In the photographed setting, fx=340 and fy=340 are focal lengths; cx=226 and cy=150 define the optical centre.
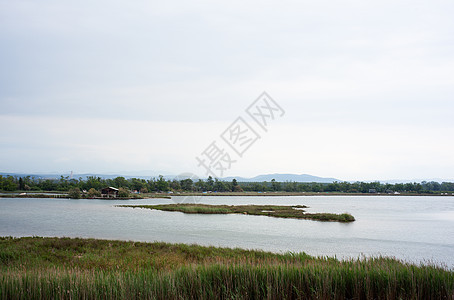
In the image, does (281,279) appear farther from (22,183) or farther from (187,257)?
(22,183)

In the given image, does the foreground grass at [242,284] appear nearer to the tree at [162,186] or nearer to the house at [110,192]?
the house at [110,192]

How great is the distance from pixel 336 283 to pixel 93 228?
84.6ft

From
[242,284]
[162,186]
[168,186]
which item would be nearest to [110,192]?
[162,186]

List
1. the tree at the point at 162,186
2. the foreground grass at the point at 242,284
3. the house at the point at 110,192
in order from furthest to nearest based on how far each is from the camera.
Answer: the tree at the point at 162,186 → the house at the point at 110,192 → the foreground grass at the point at 242,284

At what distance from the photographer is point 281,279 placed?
8.21 metres

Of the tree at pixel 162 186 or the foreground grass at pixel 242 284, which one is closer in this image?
the foreground grass at pixel 242 284

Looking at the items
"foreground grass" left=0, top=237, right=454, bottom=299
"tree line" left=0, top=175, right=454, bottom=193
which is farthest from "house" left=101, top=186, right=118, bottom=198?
"foreground grass" left=0, top=237, right=454, bottom=299

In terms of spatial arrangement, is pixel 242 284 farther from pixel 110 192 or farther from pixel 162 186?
pixel 162 186

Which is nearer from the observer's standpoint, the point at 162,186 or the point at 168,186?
the point at 162,186

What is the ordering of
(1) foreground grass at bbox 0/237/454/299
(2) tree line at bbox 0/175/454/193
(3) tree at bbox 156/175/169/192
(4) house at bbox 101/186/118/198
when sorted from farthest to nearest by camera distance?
(3) tree at bbox 156/175/169/192 < (2) tree line at bbox 0/175/454/193 < (4) house at bbox 101/186/118/198 < (1) foreground grass at bbox 0/237/454/299

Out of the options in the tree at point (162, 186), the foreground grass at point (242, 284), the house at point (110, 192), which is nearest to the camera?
the foreground grass at point (242, 284)

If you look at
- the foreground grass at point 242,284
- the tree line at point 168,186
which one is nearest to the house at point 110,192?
the tree line at point 168,186

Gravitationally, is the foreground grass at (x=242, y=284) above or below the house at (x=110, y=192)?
above

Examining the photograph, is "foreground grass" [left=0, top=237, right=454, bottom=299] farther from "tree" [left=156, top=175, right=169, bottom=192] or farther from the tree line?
"tree" [left=156, top=175, right=169, bottom=192]
